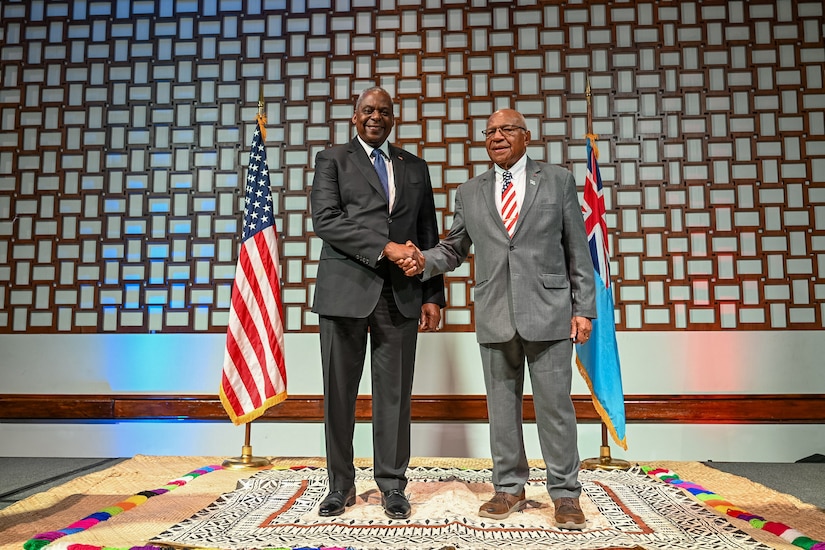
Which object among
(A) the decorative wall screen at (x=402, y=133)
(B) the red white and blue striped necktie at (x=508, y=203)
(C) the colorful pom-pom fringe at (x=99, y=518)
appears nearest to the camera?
(C) the colorful pom-pom fringe at (x=99, y=518)

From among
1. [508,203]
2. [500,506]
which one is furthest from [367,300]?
[500,506]

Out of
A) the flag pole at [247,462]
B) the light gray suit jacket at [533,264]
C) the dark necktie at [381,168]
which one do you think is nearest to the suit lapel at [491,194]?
the light gray suit jacket at [533,264]

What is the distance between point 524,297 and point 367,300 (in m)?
0.60

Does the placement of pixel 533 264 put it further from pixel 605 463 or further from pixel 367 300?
pixel 605 463

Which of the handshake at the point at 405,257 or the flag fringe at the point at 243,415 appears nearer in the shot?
the handshake at the point at 405,257

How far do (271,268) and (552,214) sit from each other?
6.07 feet

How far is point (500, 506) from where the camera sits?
2.47 metres

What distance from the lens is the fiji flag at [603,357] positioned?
343 cm

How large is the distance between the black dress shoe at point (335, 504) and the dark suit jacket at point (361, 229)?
699 millimetres

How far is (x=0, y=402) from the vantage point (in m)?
4.35

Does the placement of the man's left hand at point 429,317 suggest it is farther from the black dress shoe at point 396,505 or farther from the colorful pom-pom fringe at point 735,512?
the colorful pom-pom fringe at point 735,512

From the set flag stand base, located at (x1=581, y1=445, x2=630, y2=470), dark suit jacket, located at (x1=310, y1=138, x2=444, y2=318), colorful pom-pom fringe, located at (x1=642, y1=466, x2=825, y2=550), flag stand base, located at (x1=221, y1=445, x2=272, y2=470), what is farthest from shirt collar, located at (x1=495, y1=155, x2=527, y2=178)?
flag stand base, located at (x1=221, y1=445, x2=272, y2=470)

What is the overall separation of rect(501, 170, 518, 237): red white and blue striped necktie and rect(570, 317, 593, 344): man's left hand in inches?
16.3

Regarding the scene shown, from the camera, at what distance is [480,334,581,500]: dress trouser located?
245 centimetres
